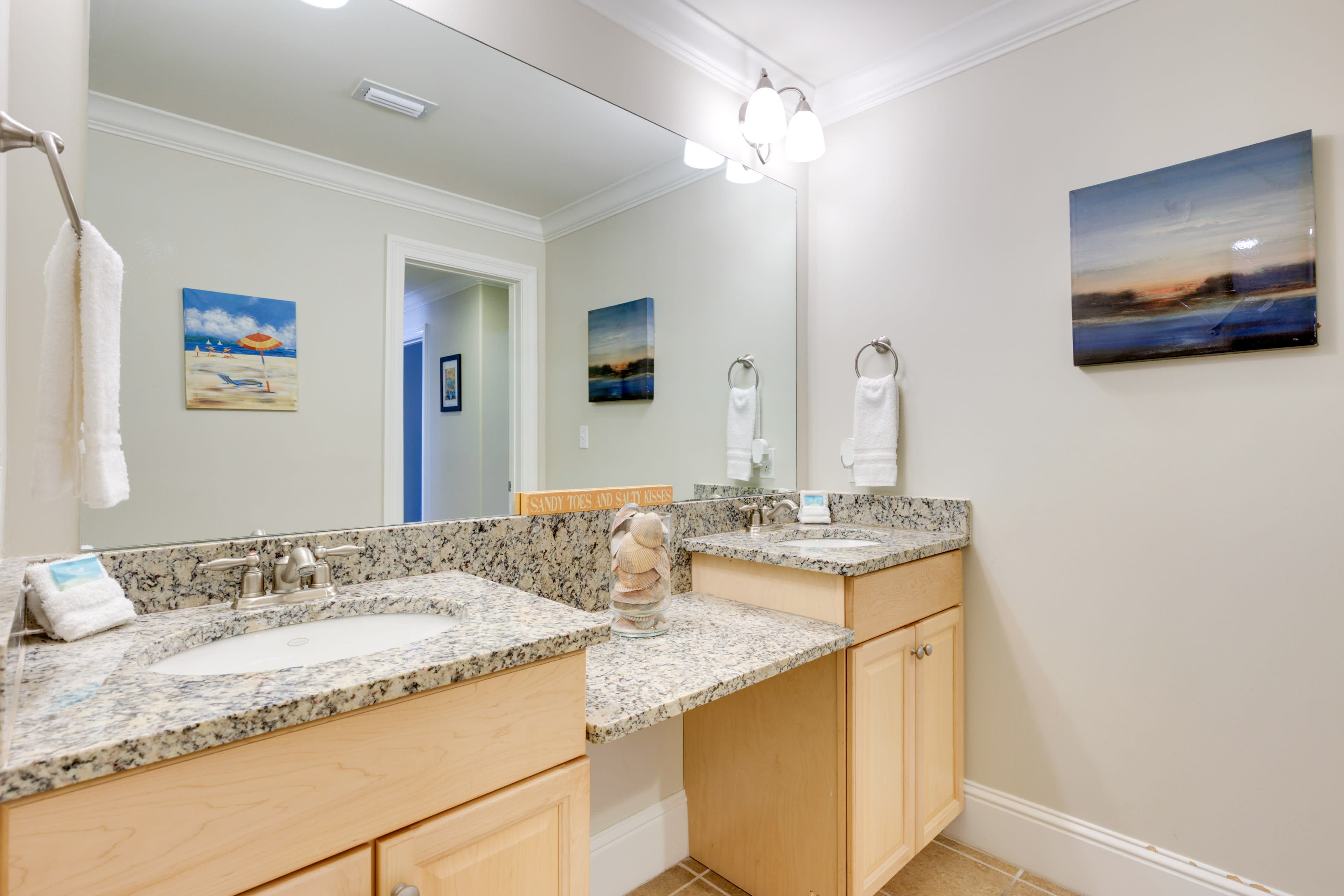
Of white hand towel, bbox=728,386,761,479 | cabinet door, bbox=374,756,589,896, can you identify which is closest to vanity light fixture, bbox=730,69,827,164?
white hand towel, bbox=728,386,761,479

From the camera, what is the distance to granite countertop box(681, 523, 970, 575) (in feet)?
5.20

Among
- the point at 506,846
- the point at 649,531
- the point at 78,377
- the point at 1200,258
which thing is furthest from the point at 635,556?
the point at 1200,258

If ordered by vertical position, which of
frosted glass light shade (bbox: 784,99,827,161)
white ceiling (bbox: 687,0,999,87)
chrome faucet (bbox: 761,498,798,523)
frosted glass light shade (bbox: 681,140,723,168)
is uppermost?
white ceiling (bbox: 687,0,999,87)

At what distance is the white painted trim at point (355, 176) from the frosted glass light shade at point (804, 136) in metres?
0.40

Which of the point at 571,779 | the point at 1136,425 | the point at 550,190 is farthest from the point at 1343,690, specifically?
the point at 550,190

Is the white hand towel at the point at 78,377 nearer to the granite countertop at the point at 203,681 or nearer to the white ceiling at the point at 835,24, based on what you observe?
the granite countertop at the point at 203,681

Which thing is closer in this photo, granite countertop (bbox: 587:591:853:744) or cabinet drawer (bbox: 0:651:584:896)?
cabinet drawer (bbox: 0:651:584:896)

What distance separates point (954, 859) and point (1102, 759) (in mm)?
518

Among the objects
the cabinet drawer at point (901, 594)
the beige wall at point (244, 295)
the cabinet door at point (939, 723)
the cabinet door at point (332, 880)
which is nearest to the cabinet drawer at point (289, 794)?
the cabinet door at point (332, 880)

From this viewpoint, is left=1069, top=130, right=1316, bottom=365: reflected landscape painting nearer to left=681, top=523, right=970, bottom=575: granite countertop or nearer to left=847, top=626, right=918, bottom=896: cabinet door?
left=681, top=523, right=970, bottom=575: granite countertop

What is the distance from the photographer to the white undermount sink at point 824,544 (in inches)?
74.9

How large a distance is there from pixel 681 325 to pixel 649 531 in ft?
2.70

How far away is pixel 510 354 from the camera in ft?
5.14

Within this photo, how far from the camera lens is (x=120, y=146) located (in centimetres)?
106
